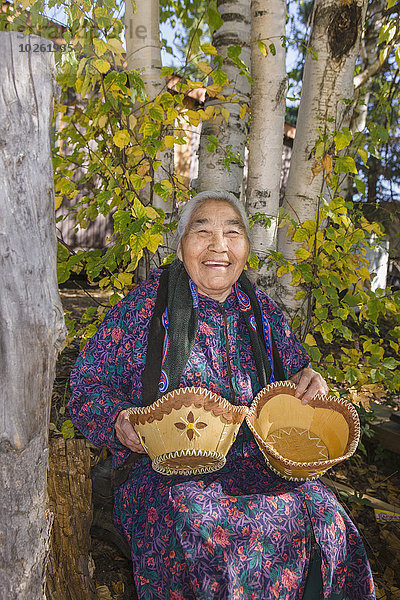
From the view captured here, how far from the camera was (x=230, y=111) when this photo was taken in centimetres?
276

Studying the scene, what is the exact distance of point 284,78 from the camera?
2.68 meters

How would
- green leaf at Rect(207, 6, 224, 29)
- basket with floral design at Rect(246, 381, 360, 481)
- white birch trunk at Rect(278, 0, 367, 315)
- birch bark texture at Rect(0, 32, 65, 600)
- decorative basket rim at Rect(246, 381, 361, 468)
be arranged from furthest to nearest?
1. white birch trunk at Rect(278, 0, 367, 315)
2. green leaf at Rect(207, 6, 224, 29)
3. basket with floral design at Rect(246, 381, 360, 481)
4. decorative basket rim at Rect(246, 381, 361, 468)
5. birch bark texture at Rect(0, 32, 65, 600)

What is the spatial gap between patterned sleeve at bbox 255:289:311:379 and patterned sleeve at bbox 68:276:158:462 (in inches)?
19.8

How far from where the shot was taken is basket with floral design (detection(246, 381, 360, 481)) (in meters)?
1.87

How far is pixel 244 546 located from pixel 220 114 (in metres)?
2.10

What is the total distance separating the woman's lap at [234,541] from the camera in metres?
1.50

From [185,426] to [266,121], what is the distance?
5.68 ft

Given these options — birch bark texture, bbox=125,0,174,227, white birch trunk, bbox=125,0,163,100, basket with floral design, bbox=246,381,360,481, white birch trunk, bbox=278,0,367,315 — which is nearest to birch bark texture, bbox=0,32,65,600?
basket with floral design, bbox=246,381,360,481

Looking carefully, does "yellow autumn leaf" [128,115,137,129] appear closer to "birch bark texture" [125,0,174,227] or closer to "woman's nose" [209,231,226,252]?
"birch bark texture" [125,0,174,227]

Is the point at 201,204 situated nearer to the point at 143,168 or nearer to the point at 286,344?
the point at 143,168

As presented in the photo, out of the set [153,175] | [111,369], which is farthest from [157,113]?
[111,369]

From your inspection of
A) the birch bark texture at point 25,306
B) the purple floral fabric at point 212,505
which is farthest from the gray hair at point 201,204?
the birch bark texture at point 25,306

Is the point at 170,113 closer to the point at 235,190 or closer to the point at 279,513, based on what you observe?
the point at 235,190

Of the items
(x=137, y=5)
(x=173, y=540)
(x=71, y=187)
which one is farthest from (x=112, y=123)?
(x=173, y=540)
